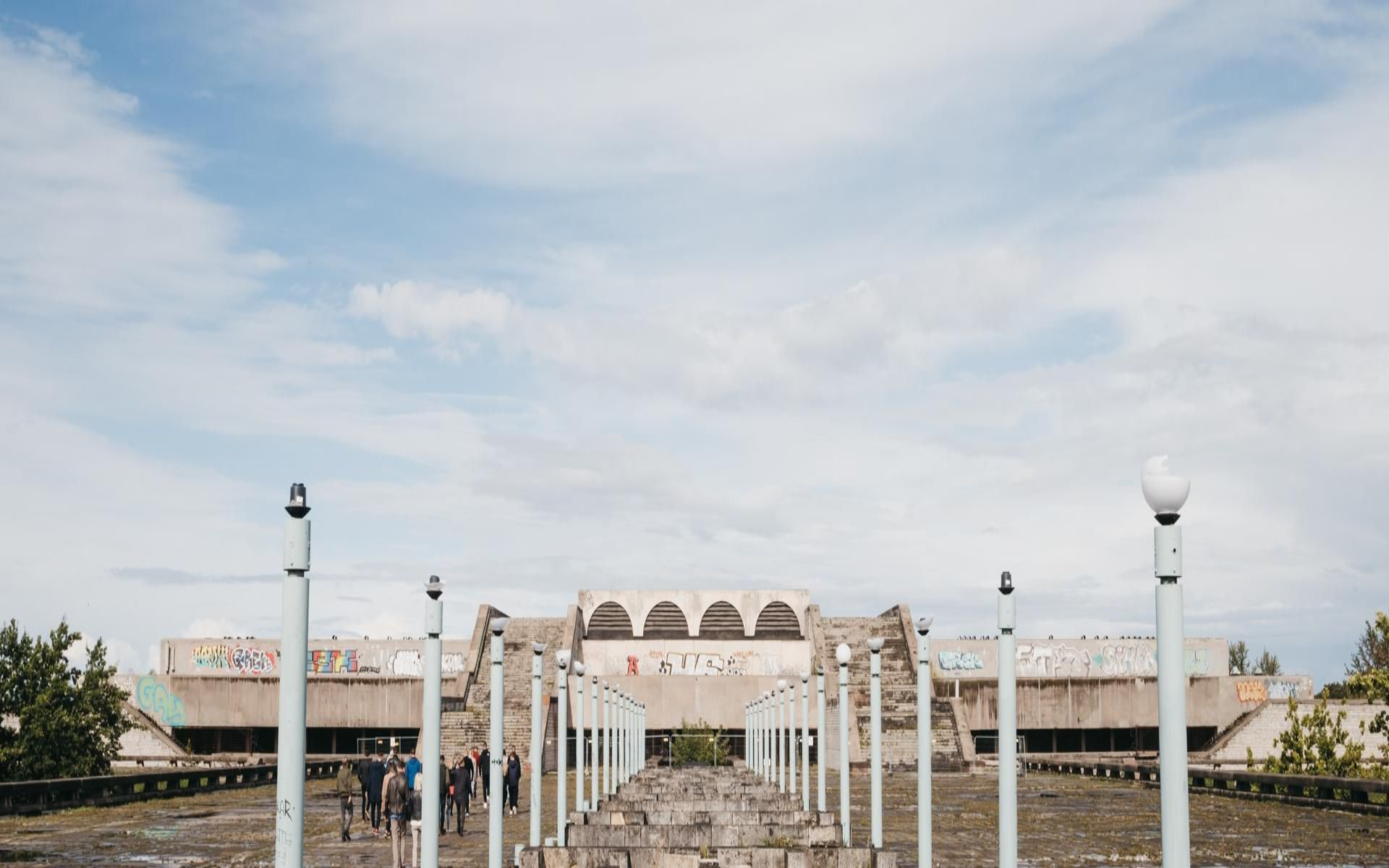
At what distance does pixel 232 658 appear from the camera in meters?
73.1

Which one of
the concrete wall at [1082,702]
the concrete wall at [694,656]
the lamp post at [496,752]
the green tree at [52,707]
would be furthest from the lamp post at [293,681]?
the concrete wall at [694,656]

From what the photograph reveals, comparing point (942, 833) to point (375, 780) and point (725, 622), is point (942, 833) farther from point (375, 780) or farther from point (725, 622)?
point (725, 622)

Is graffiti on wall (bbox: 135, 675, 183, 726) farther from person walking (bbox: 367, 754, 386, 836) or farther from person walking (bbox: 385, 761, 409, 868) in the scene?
person walking (bbox: 385, 761, 409, 868)

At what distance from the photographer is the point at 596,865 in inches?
754

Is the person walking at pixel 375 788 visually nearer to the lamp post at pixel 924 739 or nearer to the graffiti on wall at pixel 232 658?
the lamp post at pixel 924 739

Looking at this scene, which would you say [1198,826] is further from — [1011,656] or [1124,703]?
[1124,703]

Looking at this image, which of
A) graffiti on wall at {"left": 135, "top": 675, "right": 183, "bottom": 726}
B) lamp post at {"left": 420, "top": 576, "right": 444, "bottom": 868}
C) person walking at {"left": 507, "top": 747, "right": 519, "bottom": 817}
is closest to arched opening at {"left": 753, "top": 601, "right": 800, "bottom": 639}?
graffiti on wall at {"left": 135, "top": 675, "right": 183, "bottom": 726}

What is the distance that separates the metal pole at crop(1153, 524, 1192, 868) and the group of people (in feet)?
46.4

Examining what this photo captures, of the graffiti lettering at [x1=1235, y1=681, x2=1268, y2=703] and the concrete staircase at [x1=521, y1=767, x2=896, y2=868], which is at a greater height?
the graffiti lettering at [x1=1235, y1=681, x2=1268, y2=703]

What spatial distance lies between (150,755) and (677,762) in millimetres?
20882

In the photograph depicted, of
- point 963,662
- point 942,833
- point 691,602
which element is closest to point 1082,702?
point 963,662

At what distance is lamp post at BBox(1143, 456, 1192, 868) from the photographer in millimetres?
8438

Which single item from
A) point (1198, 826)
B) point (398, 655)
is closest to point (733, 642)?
point (398, 655)

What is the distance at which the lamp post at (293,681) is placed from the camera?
9.53 metres
